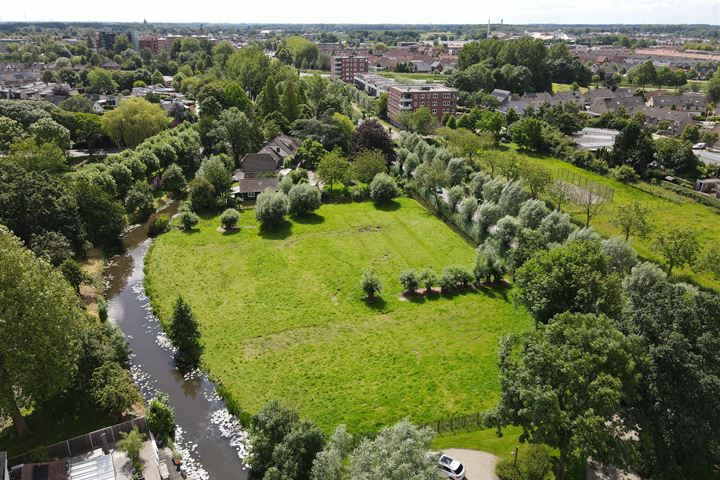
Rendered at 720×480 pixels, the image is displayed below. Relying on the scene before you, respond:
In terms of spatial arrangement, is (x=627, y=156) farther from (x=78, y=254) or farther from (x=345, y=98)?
(x=78, y=254)

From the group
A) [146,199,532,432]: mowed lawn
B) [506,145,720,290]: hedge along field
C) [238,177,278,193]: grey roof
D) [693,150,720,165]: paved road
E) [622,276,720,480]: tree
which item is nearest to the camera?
[622,276,720,480]: tree

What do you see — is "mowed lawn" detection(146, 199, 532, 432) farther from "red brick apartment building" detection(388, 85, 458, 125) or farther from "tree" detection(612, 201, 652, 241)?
"red brick apartment building" detection(388, 85, 458, 125)

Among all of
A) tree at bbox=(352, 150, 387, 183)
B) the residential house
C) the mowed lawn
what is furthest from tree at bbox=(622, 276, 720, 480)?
the residential house

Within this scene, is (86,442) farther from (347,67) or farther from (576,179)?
(347,67)

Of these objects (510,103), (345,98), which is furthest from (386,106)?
(510,103)

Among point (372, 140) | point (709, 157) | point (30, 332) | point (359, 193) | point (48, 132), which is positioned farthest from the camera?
point (709, 157)

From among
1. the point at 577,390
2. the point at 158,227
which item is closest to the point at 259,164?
the point at 158,227
